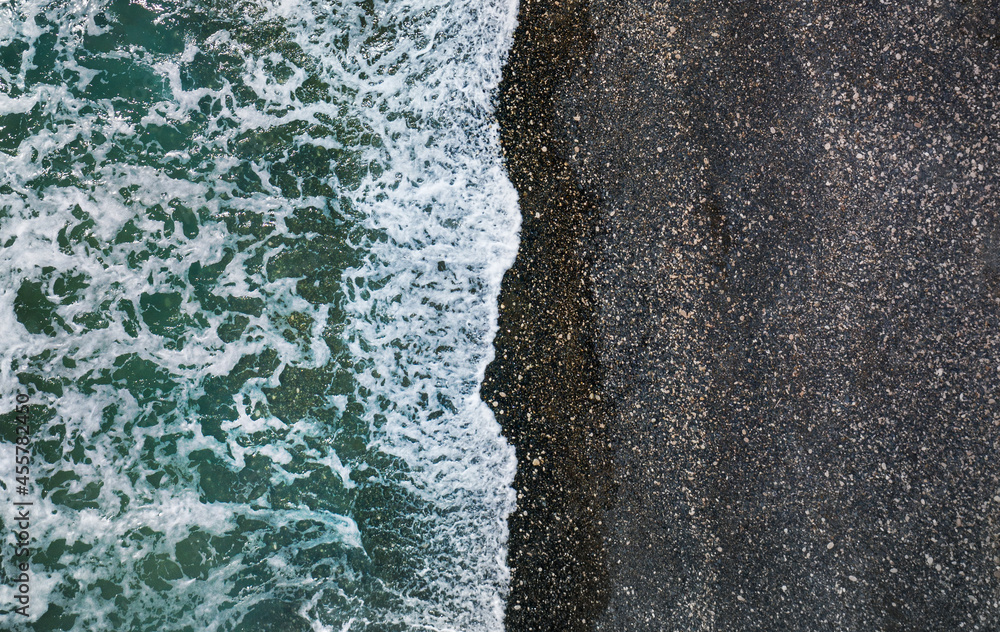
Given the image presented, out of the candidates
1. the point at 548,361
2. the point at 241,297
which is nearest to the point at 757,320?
the point at 548,361

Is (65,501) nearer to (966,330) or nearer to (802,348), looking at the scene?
(802,348)

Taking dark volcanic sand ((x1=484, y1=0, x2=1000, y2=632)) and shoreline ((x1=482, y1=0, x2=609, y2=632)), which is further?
shoreline ((x1=482, y1=0, x2=609, y2=632))

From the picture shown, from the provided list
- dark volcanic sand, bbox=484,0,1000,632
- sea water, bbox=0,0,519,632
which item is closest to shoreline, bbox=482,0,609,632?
dark volcanic sand, bbox=484,0,1000,632

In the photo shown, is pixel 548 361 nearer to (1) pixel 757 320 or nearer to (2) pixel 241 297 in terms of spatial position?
(1) pixel 757 320

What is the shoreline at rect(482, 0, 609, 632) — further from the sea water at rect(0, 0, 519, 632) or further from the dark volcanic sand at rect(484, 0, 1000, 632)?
the sea water at rect(0, 0, 519, 632)

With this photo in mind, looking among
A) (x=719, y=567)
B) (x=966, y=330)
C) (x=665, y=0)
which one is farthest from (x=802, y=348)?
(x=665, y=0)

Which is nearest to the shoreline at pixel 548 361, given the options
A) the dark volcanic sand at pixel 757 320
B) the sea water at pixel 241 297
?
the dark volcanic sand at pixel 757 320

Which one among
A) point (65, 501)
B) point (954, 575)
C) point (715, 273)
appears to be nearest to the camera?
point (954, 575)
